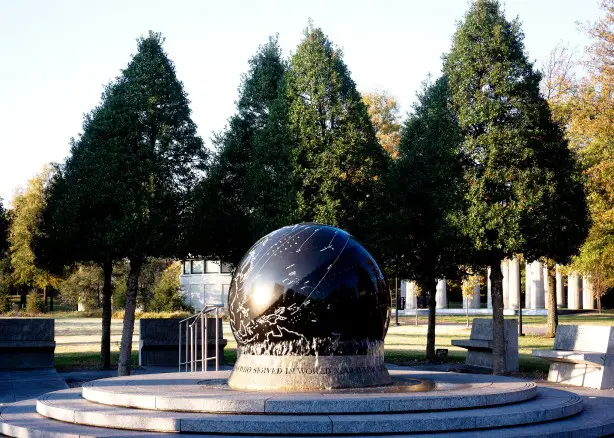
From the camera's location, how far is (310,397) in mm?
10812

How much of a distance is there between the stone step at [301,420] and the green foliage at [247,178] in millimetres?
12049

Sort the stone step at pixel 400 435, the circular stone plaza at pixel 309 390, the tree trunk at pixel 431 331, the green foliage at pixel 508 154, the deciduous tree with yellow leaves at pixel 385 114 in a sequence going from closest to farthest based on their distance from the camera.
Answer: the stone step at pixel 400 435 < the circular stone plaza at pixel 309 390 < the green foliage at pixel 508 154 < the tree trunk at pixel 431 331 < the deciduous tree with yellow leaves at pixel 385 114

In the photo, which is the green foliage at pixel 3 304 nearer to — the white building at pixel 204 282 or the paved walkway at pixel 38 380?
the white building at pixel 204 282

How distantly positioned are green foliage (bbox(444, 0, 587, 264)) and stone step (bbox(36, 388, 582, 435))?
9.53 meters

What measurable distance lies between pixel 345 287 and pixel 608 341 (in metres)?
8.19

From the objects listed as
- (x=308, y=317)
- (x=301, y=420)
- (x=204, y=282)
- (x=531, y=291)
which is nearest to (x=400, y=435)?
(x=301, y=420)

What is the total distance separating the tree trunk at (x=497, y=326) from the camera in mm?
20703

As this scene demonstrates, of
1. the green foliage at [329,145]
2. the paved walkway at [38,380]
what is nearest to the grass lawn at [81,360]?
the paved walkway at [38,380]

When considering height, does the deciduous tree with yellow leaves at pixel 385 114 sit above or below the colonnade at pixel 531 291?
above

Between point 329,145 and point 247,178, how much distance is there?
3.38 metres

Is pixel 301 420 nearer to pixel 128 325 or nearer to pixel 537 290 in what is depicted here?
pixel 128 325

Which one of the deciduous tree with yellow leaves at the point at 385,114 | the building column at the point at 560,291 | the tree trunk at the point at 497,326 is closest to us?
the tree trunk at the point at 497,326

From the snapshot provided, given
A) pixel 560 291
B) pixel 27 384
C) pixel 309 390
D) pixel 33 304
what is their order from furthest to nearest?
pixel 560 291
pixel 33 304
pixel 27 384
pixel 309 390

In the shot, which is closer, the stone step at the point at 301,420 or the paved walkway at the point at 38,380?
the stone step at the point at 301,420
